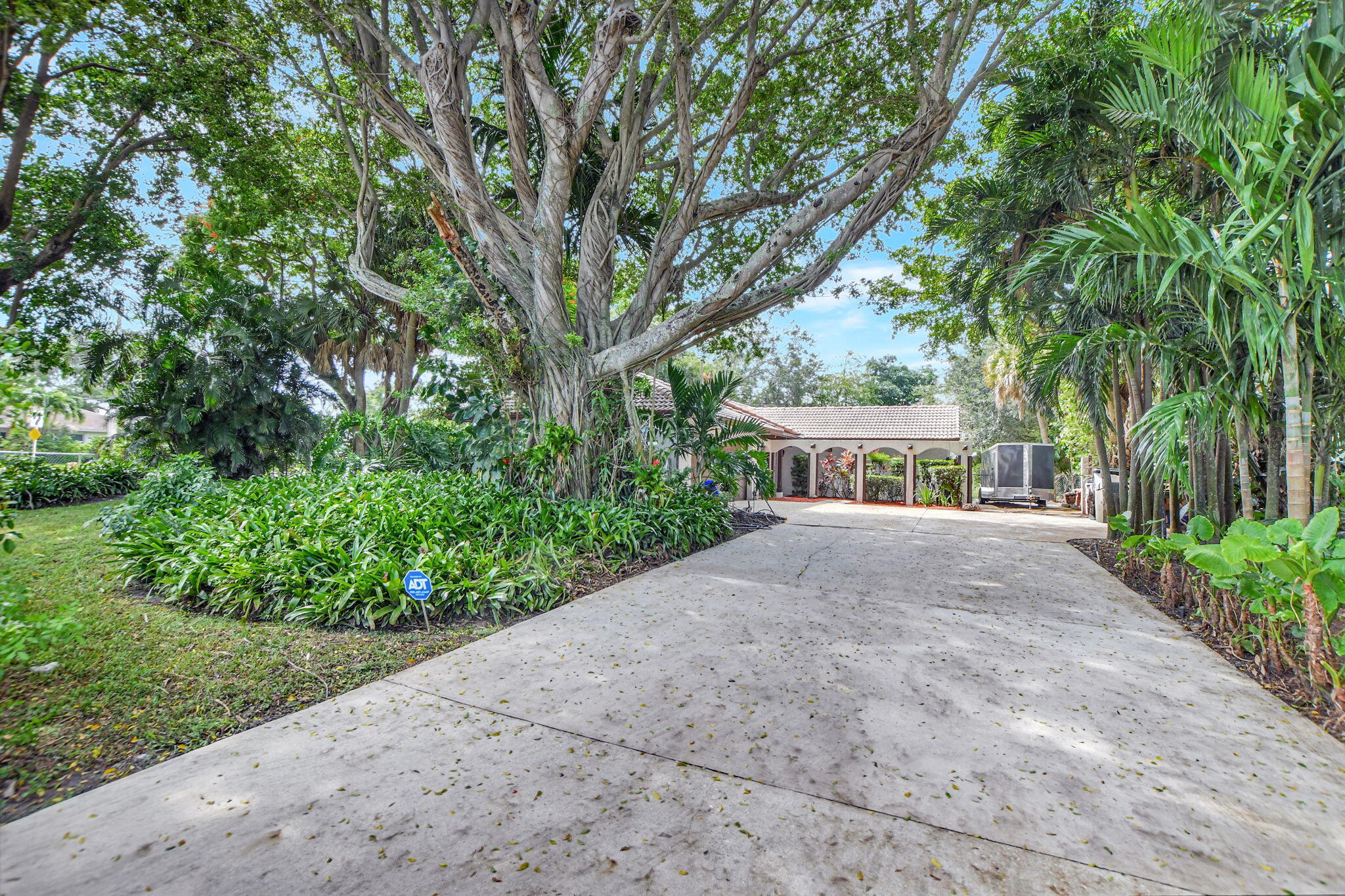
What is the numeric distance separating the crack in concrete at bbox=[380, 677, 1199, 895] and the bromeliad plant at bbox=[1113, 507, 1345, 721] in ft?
5.25

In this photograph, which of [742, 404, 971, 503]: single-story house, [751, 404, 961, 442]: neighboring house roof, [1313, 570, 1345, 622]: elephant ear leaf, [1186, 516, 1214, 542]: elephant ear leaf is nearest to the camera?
[1313, 570, 1345, 622]: elephant ear leaf

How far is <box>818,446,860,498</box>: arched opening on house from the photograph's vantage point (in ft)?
58.1

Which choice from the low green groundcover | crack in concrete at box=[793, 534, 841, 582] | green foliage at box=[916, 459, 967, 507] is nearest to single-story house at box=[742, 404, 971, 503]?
green foliage at box=[916, 459, 967, 507]

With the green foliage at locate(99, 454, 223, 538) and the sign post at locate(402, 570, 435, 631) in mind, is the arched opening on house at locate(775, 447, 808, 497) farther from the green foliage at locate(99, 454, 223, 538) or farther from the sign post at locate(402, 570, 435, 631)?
the sign post at locate(402, 570, 435, 631)

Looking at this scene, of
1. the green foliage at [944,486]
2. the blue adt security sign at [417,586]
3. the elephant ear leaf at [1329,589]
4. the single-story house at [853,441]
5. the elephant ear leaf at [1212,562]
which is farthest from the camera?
the single-story house at [853,441]

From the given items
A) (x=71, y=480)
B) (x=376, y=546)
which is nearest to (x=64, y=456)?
(x=71, y=480)

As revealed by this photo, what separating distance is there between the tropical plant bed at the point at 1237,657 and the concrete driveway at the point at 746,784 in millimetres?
99

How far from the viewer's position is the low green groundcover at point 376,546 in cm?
379

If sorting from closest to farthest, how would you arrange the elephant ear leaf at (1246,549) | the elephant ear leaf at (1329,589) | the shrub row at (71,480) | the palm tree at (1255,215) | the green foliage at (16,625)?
the green foliage at (16,625) < the elephant ear leaf at (1329,589) < the elephant ear leaf at (1246,549) < the palm tree at (1255,215) < the shrub row at (71,480)

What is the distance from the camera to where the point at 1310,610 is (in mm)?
2572

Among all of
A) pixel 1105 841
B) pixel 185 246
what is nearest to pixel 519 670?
pixel 1105 841

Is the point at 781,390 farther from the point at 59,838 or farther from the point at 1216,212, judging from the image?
the point at 59,838

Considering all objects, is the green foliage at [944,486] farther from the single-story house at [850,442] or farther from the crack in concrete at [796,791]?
the crack in concrete at [796,791]

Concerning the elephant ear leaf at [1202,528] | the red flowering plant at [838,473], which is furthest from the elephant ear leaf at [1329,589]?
the red flowering plant at [838,473]
